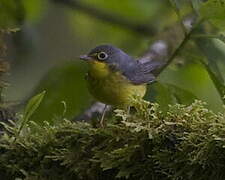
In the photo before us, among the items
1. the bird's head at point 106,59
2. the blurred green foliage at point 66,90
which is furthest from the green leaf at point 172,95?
the blurred green foliage at point 66,90

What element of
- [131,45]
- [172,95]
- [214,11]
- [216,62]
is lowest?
[131,45]

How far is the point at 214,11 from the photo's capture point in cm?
253

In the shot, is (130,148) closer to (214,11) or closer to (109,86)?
(214,11)

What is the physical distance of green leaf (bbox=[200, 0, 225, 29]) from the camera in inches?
98.2

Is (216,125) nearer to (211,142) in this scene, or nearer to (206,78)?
(211,142)

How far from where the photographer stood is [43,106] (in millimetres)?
3193

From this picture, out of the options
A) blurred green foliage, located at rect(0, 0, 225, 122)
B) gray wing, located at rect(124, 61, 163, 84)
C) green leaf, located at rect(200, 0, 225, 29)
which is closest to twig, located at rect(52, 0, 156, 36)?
blurred green foliage, located at rect(0, 0, 225, 122)

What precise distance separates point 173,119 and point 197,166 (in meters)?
0.17

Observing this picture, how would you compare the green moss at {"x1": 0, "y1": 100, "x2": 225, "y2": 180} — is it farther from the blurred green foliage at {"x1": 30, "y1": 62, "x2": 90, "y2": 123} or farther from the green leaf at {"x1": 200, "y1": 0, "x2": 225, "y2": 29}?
the blurred green foliage at {"x1": 30, "y1": 62, "x2": 90, "y2": 123}

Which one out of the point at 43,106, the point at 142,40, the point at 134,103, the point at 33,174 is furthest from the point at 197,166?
the point at 142,40

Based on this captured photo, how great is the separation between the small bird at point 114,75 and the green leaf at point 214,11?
64 cm

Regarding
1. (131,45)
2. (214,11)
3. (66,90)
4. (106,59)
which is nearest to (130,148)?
(214,11)

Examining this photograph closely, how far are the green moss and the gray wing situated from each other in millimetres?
898

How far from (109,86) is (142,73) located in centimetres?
22
